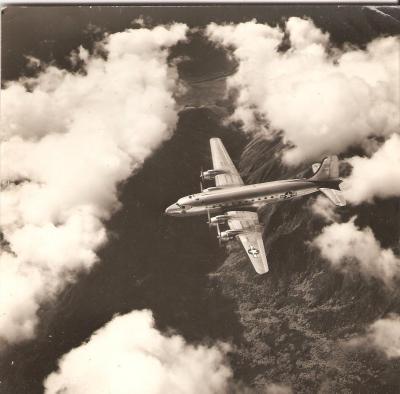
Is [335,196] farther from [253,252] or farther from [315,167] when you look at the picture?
[253,252]

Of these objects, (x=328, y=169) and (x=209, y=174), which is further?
(x=209, y=174)

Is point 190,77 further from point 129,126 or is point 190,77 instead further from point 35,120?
point 35,120

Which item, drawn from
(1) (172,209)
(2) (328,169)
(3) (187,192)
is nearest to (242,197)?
(3) (187,192)

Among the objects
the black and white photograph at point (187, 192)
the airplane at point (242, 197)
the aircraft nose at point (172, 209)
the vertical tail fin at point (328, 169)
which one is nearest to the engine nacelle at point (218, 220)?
the airplane at point (242, 197)

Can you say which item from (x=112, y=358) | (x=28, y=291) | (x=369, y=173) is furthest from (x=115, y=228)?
(x=369, y=173)

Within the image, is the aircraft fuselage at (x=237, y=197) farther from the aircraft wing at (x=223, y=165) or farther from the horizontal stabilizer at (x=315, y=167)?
the horizontal stabilizer at (x=315, y=167)

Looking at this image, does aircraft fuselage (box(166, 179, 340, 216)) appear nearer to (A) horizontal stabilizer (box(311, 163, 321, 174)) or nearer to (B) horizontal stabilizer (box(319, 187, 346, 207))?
(B) horizontal stabilizer (box(319, 187, 346, 207))
